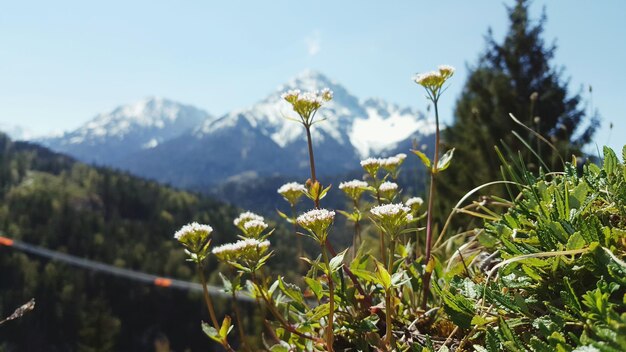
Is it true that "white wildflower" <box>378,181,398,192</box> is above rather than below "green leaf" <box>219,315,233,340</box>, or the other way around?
above

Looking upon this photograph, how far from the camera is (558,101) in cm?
2108

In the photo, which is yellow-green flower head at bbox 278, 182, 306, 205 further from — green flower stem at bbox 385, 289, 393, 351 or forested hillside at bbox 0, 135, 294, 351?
forested hillside at bbox 0, 135, 294, 351

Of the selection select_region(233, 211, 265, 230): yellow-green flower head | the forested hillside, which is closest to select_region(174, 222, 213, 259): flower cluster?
select_region(233, 211, 265, 230): yellow-green flower head

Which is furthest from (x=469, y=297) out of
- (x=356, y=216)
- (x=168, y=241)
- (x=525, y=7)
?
(x=168, y=241)

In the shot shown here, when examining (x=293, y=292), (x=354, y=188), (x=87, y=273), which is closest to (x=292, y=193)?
(x=354, y=188)

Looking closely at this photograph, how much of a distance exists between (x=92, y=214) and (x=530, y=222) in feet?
483

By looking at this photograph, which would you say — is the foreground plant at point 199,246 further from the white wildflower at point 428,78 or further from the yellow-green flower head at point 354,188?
the white wildflower at point 428,78

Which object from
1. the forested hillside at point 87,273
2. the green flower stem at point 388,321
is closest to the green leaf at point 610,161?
the green flower stem at point 388,321

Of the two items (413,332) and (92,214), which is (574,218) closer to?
(413,332)

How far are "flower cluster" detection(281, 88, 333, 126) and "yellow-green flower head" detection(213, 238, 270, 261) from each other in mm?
538

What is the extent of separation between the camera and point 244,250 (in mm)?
1827

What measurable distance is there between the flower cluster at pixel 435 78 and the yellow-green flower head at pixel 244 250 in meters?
0.98

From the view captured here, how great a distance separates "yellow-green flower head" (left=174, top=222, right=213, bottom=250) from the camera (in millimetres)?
2018

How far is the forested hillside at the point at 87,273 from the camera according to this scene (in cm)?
10625
